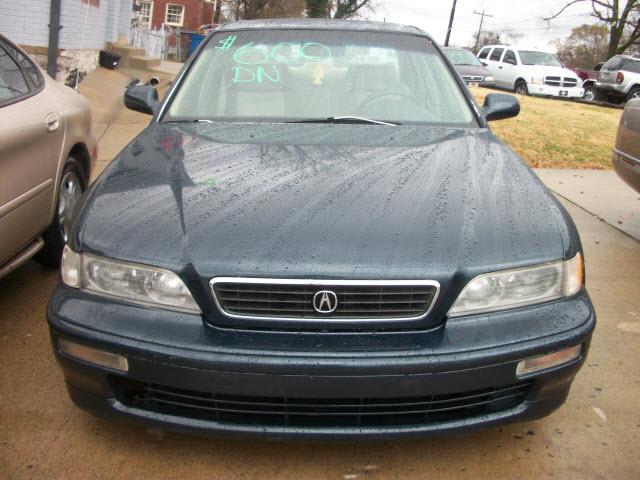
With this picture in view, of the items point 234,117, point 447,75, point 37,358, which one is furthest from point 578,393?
point 37,358

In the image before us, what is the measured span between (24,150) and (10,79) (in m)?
0.59

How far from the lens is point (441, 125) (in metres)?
3.41

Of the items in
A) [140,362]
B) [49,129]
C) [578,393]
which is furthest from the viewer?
[49,129]

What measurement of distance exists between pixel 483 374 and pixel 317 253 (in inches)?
25.9

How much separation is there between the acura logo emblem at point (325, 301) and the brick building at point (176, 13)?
4371 cm

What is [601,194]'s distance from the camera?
692 cm

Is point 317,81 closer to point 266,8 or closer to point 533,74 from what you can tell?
point 533,74

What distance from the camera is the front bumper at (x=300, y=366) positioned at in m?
2.03

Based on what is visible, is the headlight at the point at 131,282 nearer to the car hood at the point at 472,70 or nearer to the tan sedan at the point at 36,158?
the tan sedan at the point at 36,158

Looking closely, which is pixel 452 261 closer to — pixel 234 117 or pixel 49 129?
pixel 234 117

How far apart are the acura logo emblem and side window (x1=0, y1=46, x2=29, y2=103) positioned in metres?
2.20

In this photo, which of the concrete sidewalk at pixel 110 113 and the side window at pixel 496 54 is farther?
the side window at pixel 496 54

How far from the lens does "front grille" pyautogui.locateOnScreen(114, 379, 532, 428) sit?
84.2 inches

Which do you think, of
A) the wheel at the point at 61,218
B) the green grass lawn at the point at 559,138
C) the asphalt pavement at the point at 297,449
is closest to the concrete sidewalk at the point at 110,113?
the wheel at the point at 61,218
